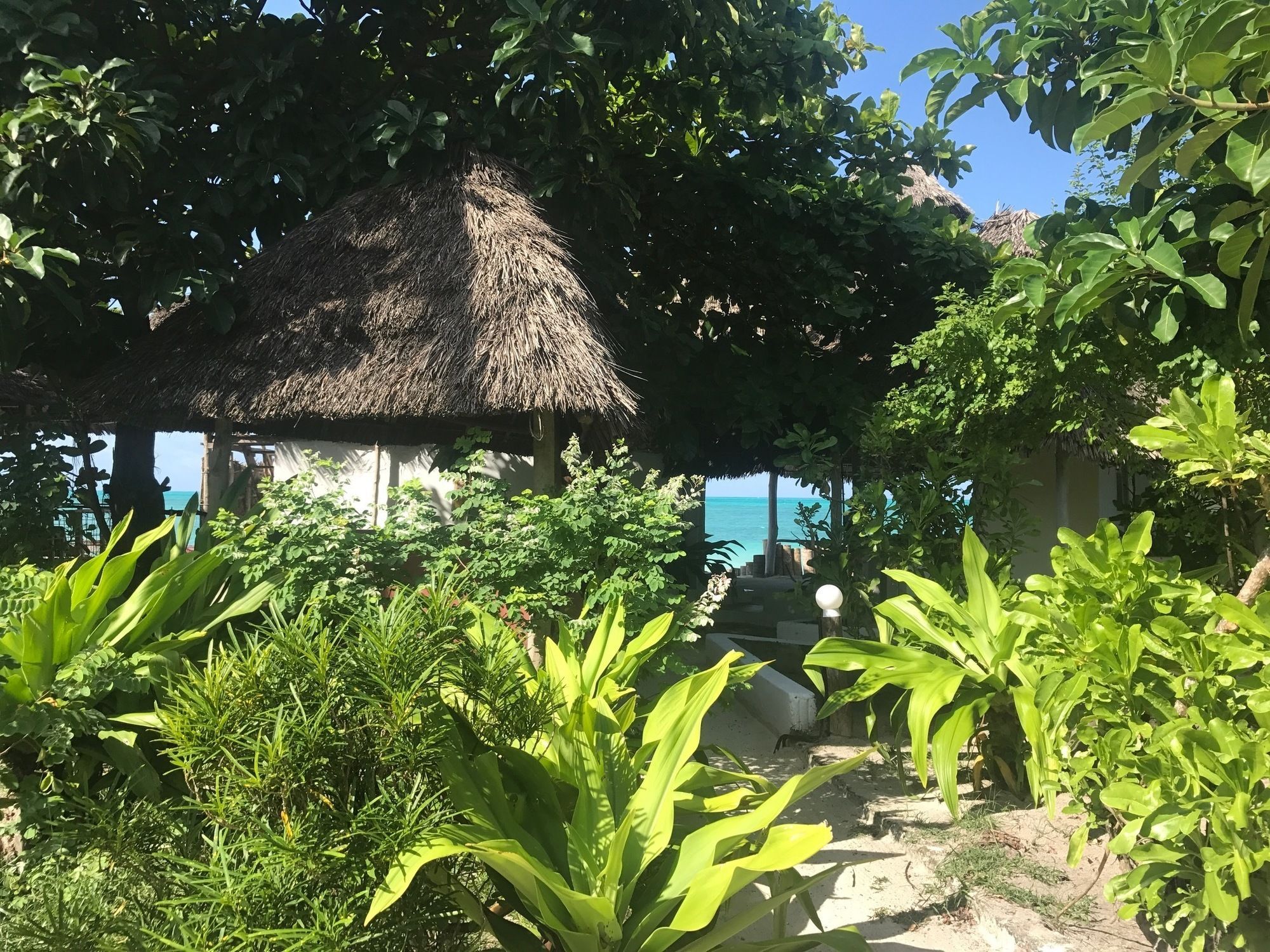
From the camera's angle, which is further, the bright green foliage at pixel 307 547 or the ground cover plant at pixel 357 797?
the bright green foliage at pixel 307 547

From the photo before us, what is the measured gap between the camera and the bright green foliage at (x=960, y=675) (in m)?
2.96

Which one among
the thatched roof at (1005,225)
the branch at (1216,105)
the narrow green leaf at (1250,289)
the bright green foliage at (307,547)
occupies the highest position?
the thatched roof at (1005,225)

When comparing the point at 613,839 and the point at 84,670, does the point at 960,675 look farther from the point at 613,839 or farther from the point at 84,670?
the point at 84,670

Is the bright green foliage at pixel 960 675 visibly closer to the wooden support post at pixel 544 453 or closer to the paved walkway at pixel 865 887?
the paved walkway at pixel 865 887

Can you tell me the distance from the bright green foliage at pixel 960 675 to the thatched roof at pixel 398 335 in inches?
73.8

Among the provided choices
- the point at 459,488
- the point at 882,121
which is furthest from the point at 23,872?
the point at 882,121

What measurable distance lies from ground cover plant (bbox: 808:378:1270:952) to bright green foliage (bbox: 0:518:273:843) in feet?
9.38

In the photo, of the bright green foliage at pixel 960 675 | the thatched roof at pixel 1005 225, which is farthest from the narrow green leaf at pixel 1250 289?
the thatched roof at pixel 1005 225

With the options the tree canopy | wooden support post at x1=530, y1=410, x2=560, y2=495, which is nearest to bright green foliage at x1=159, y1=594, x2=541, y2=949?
wooden support post at x1=530, y1=410, x2=560, y2=495

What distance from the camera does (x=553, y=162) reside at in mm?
5590

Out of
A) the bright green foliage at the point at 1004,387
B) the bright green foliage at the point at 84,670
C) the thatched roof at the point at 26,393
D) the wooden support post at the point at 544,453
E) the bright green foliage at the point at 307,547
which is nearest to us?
the bright green foliage at the point at 84,670

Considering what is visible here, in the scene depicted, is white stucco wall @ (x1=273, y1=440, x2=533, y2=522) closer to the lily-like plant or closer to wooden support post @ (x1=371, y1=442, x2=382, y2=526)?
wooden support post @ (x1=371, y1=442, x2=382, y2=526)

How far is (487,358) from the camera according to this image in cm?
461

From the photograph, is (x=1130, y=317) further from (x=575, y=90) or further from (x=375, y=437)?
(x=375, y=437)
